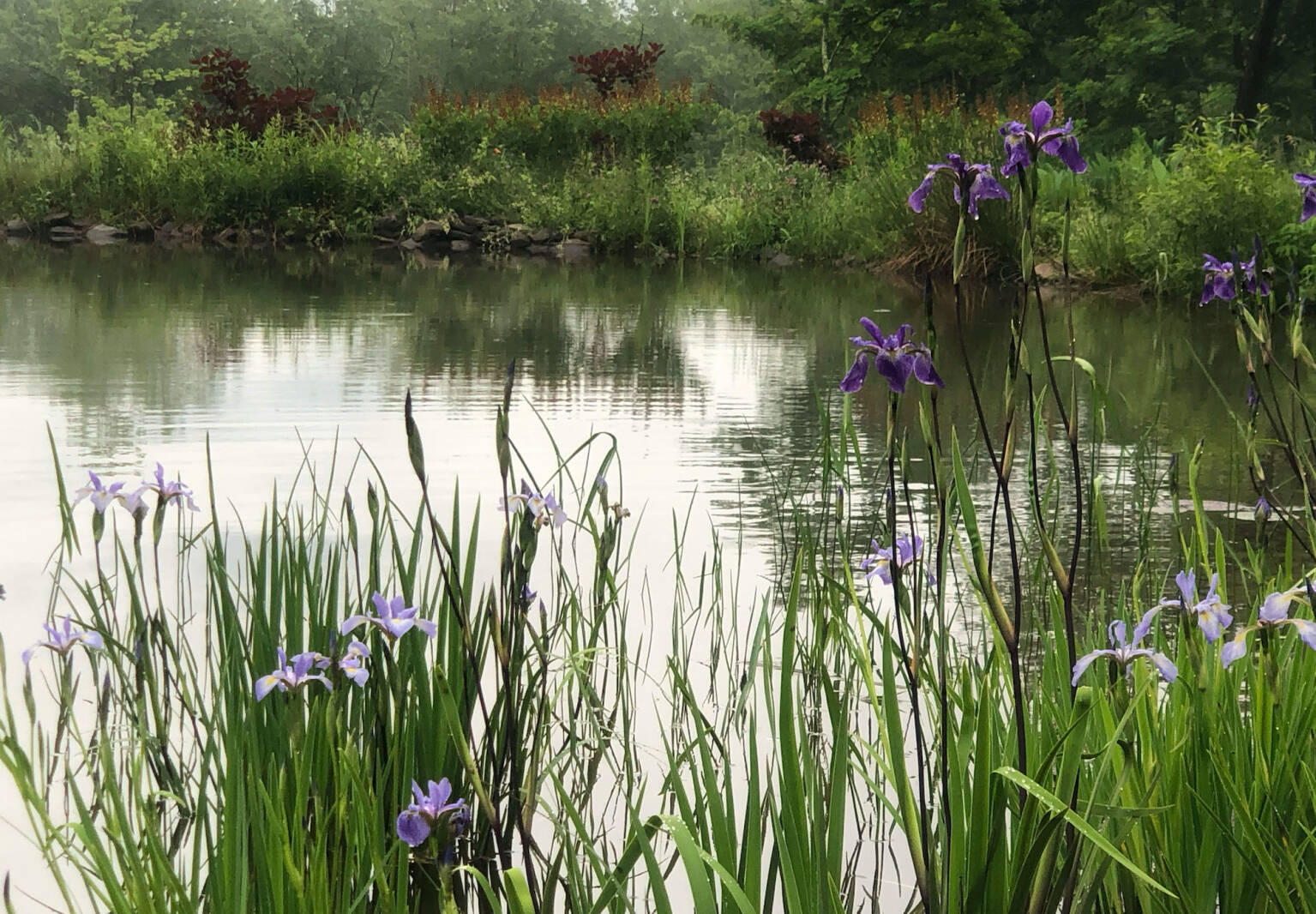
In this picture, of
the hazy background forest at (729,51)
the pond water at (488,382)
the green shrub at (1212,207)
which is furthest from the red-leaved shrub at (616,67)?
the green shrub at (1212,207)

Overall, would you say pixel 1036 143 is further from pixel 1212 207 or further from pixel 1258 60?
pixel 1258 60

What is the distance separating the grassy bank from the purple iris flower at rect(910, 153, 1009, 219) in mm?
9877

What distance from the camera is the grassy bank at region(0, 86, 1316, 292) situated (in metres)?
11.9

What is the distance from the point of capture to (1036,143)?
3.74ft

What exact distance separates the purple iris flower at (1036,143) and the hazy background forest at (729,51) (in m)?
15.6

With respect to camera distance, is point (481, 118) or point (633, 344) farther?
point (481, 118)

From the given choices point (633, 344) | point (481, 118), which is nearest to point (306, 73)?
point (481, 118)

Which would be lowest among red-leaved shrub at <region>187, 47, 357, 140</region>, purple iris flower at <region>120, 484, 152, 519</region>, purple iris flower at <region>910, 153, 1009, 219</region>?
purple iris flower at <region>120, 484, 152, 519</region>

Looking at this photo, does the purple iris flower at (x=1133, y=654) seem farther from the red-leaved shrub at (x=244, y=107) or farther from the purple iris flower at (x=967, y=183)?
the red-leaved shrub at (x=244, y=107)

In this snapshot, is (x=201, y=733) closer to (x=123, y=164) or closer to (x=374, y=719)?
(x=374, y=719)

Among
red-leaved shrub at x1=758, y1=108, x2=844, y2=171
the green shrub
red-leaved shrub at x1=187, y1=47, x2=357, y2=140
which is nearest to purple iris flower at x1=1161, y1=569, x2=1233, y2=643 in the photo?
the green shrub

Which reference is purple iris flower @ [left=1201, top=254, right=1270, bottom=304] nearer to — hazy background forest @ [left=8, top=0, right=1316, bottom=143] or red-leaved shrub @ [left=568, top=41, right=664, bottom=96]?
hazy background forest @ [left=8, top=0, right=1316, bottom=143]

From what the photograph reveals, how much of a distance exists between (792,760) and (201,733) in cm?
110

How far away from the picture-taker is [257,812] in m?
1.28
